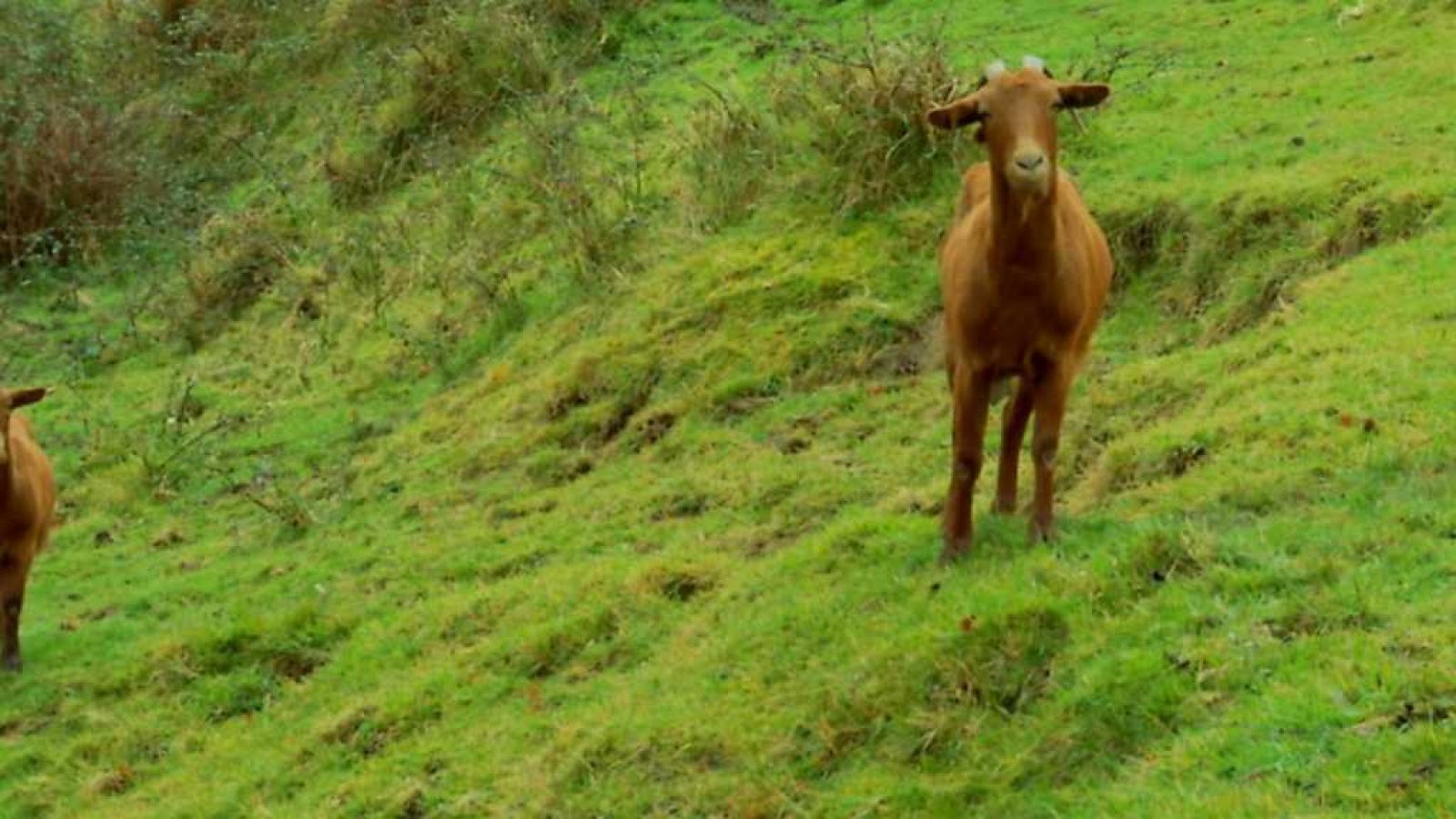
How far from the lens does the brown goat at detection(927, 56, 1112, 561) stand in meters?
6.98

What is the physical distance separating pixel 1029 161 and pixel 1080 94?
62cm

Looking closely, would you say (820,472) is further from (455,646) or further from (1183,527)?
(1183,527)

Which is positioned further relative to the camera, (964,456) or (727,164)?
(727,164)

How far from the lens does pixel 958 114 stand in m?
7.08

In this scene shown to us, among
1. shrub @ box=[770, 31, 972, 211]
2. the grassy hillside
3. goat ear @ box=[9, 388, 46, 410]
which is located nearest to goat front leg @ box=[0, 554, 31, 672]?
the grassy hillside

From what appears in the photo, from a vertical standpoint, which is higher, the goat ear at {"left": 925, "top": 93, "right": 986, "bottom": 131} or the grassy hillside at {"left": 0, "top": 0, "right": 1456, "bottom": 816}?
the goat ear at {"left": 925, "top": 93, "right": 986, "bottom": 131}

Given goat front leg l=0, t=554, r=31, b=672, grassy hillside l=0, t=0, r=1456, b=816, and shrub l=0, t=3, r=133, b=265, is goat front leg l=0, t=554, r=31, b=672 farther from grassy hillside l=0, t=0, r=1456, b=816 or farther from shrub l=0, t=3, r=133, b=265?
shrub l=0, t=3, r=133, b=265

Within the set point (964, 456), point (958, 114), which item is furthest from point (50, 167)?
point (958, 114)

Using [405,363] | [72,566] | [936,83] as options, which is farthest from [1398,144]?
[72,566]

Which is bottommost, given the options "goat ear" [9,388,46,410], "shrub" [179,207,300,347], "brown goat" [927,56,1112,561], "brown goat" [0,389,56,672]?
"shrub" [179,207,300,347]

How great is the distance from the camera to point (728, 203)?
555 inches

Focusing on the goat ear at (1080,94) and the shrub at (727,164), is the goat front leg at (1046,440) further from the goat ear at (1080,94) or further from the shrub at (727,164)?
the shrub at (727,164)

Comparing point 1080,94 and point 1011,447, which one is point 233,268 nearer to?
point 1011,447

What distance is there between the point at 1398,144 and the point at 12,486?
9.17m
